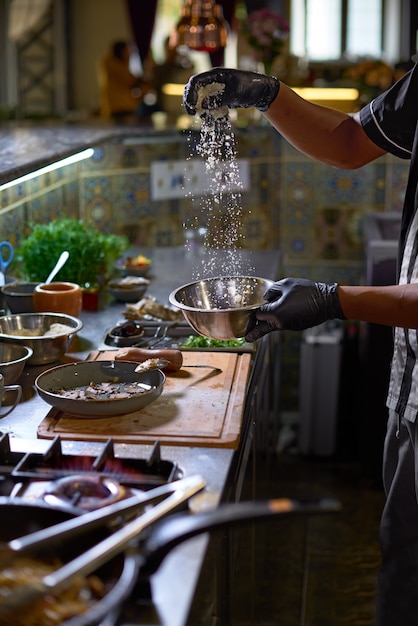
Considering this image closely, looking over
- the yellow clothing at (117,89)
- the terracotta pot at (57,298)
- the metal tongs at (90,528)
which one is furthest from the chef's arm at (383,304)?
the yellow clothing at (117,89)

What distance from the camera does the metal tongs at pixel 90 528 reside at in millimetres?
1153

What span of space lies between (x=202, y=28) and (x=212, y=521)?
152 inches

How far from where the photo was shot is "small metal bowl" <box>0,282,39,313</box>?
8.92 ft

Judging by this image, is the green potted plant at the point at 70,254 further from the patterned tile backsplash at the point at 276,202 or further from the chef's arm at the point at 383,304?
the chef's arm at the point at 383,304

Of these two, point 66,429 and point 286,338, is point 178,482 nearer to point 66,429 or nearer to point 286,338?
point 66,429

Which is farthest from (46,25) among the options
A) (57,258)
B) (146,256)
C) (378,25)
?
(57,258)

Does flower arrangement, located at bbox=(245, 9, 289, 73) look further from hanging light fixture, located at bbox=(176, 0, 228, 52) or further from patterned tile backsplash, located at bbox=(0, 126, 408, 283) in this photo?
hanging light fixture, located at bbox=(176, 0, 228, 52)

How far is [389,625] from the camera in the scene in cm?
226

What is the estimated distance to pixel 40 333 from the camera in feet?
8.08

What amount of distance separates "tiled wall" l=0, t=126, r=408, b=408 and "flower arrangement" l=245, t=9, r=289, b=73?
1.82 feet

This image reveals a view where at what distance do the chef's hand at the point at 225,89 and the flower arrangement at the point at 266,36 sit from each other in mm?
3188

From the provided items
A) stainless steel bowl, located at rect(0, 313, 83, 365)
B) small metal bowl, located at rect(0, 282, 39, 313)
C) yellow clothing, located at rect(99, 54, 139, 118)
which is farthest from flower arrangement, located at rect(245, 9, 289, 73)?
yellow clothing, located at rect(99, 54, 139, 118)

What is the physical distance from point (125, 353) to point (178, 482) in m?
0.80

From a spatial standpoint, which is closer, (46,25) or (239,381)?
(239,381)
